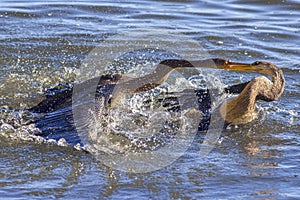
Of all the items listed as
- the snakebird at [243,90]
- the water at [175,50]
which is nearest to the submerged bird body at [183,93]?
the snakebird at [243,90]

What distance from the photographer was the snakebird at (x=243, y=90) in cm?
536

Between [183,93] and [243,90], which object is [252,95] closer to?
[243,90]

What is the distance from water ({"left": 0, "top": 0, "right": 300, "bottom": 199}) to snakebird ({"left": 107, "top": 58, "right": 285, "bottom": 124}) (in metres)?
0.18

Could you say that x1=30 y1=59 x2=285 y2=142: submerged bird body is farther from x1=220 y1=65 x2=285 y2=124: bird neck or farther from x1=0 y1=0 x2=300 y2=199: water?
x1=0 y1=0 x2=300 y2=199: water

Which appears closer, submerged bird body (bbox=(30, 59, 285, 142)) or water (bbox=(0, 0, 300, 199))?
water (bbox=(0, 0, 300, 199))

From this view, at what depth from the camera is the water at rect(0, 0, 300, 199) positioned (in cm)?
444

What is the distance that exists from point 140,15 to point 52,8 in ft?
4.24

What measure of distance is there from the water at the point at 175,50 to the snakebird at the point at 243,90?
0.61 feet

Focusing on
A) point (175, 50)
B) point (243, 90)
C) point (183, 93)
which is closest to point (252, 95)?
point (243, 90)

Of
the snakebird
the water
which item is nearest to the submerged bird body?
the snakebird

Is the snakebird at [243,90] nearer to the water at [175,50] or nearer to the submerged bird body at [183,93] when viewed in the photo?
the submerged bird body at [183,93]

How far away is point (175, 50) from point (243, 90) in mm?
2856

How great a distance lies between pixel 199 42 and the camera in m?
8.57

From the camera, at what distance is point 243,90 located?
5422 millimetres
